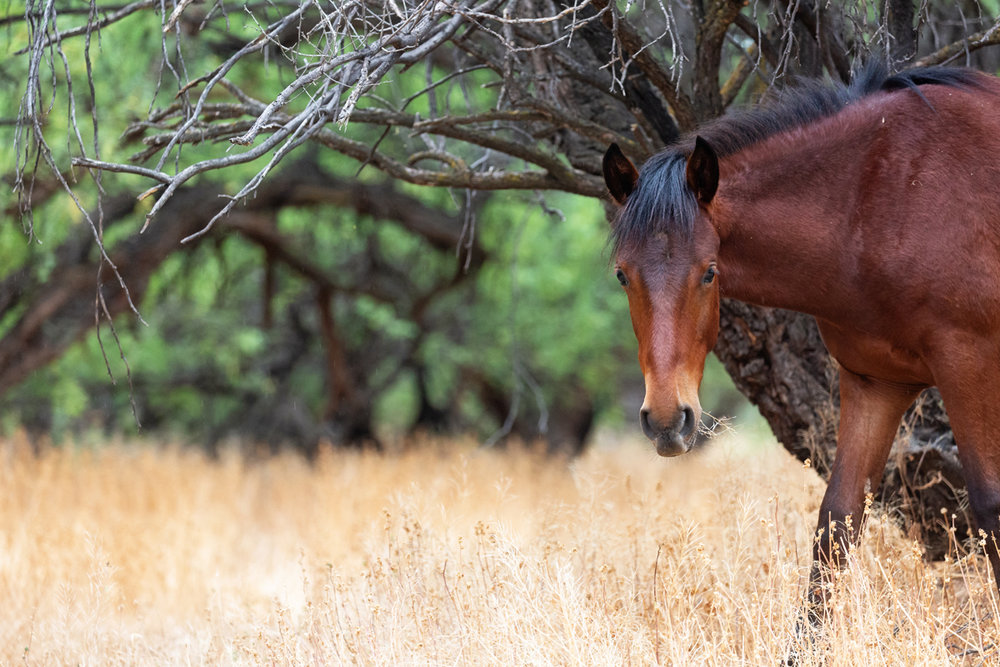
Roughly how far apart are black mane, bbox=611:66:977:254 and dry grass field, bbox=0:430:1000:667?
1047 mm

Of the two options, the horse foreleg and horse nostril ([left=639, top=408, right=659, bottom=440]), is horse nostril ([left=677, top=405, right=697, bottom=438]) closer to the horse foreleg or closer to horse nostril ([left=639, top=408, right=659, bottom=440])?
horse nostril ([left=639, top=408, right=659, bottom=440])

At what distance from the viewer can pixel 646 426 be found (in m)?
3.25

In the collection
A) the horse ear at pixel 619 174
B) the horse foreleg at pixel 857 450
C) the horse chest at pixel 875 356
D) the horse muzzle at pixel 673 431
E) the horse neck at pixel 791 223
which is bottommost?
the horse foreleg at pixel 857 450

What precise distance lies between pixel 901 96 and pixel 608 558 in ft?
7.87

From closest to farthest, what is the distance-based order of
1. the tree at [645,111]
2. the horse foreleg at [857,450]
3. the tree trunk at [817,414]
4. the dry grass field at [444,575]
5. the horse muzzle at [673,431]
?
the horse muzzle at [673,431] → the dry grass field at [444,575] → the horse foreleg at [857,450] → the tree at [645,111] → the tree trunk at [817,414]

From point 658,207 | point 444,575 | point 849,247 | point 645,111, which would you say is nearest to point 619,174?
point 658,207

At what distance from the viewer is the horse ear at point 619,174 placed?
361 centimetres

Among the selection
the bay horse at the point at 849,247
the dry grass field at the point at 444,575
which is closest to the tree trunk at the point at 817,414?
the dry grass field at the point at 444,575

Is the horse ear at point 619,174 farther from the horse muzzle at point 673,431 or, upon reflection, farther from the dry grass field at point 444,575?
the dry grass field at point 444,575

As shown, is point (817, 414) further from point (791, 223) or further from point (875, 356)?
point (791, 223)

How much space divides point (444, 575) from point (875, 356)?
1.83m

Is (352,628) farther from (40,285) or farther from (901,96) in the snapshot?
(40,285)

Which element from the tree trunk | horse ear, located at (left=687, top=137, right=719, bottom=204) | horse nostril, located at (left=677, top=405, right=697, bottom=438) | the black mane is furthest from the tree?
horse nostril, located at (left=677, top=405, right=697, bottom=438)

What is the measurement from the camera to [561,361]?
433 inches
